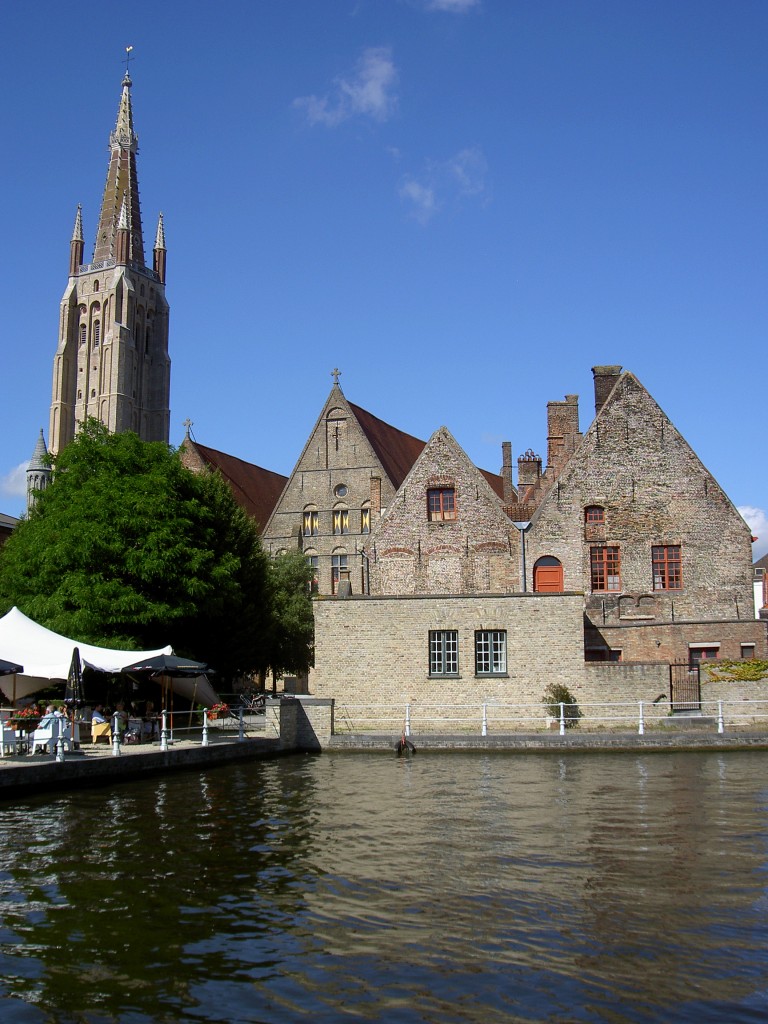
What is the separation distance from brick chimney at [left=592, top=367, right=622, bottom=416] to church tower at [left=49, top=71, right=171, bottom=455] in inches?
2953

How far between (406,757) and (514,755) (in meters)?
2.80

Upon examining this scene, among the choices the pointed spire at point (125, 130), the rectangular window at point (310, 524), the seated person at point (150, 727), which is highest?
the pointed spire at point (125, 130)

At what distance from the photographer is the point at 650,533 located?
34219 millimetres

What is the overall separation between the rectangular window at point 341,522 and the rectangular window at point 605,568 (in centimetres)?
2247

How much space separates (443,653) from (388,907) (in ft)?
62.7

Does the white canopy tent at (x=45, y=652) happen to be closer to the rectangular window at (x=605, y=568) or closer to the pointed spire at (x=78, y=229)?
the rectangular window at (x=605, y=568)

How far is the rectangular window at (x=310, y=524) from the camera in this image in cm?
5541

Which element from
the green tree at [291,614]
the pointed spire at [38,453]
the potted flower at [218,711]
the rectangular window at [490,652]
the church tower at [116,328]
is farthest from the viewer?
the church tower at [116,328]

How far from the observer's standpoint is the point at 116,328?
107062mm

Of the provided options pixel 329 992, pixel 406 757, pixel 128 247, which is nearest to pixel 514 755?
pixel 406 757

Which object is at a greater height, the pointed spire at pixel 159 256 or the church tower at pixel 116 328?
the pointed spire at pixel 159 256

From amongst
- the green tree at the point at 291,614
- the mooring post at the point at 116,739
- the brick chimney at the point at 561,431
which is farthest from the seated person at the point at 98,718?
the brick chimney at the point at 561,431

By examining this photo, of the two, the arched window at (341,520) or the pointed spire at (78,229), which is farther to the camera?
the pointed spire at (78,229)

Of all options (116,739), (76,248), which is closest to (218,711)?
(116,739)
